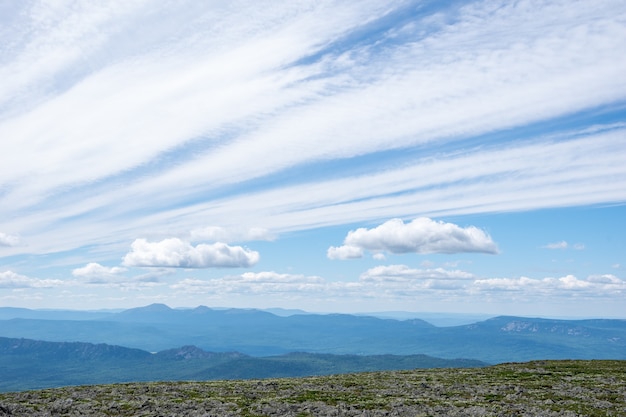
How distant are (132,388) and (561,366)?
59.3 m

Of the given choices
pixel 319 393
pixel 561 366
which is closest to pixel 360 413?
pixel 319 393

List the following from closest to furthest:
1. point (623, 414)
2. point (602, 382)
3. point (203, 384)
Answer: point (623, 414)
point (602, 382)
point (203, 384)

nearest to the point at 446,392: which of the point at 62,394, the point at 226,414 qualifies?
the point at 226,414

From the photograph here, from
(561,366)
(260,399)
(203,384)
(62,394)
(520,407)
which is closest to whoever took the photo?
(520,407)

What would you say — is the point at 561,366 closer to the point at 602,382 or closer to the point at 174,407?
the point at 602,382

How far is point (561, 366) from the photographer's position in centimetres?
6906

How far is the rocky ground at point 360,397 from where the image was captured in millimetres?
39906

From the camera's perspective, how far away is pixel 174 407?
138 ft

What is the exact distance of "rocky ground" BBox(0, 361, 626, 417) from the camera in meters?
39.9

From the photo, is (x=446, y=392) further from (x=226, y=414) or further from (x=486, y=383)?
(x=226, y=414)

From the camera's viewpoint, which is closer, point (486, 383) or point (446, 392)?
point (446, 392)

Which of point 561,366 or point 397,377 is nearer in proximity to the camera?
point 397,377

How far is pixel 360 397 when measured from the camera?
46.8m

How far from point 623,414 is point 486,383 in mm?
17045
